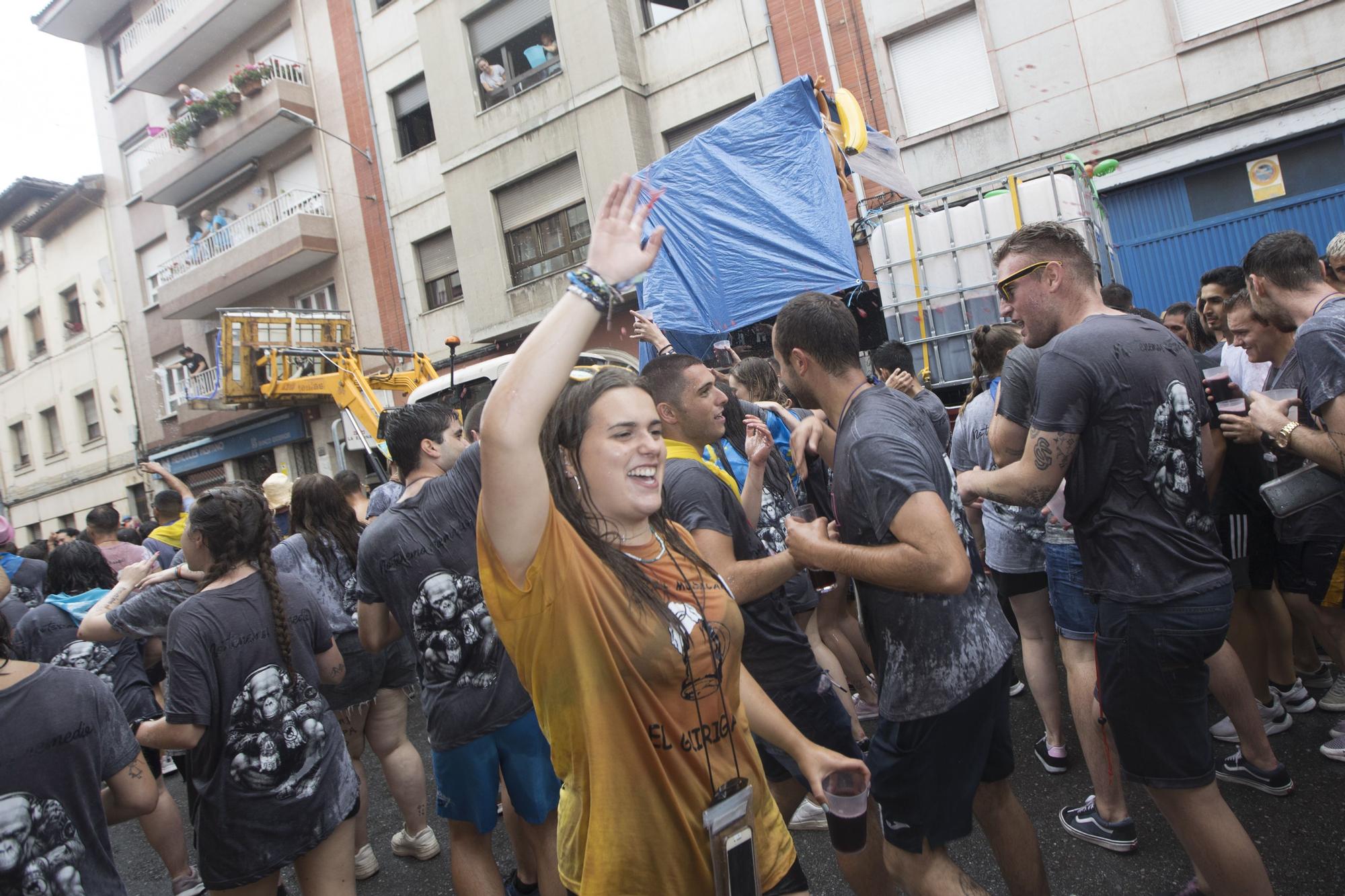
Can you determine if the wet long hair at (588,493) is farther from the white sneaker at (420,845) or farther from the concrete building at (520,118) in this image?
the concrete building at (520,118)

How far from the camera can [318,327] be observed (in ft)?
50.5

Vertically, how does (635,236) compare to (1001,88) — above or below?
below

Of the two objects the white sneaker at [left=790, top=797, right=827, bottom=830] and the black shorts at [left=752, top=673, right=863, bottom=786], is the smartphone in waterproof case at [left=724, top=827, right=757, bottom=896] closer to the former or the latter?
the black shorts at [left=752, top=673, right=863, bottom=786]

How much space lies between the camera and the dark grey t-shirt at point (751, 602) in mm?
2539

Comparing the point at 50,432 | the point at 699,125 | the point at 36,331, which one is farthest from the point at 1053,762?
the point at 36,331

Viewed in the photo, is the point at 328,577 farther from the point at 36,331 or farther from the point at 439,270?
the point at 36,331

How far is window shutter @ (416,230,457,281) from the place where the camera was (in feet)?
52.3

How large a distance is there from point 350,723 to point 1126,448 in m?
3.56

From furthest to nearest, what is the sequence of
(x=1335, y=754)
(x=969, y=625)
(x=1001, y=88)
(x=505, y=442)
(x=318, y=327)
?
(x=318, y=327), (x=1001, y=88), (x=1335, y=754), (x=969, y=625), (x=505, y=442)

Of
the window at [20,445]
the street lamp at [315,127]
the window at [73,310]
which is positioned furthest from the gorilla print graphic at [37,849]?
the window at [20,445]

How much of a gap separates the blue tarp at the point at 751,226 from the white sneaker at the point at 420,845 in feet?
13.9

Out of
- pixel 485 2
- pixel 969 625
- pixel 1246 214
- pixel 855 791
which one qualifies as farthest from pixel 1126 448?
pixel 485 2

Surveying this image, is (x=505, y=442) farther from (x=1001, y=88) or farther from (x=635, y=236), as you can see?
(x=1001, y=88)

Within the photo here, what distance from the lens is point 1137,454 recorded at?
233 cm
